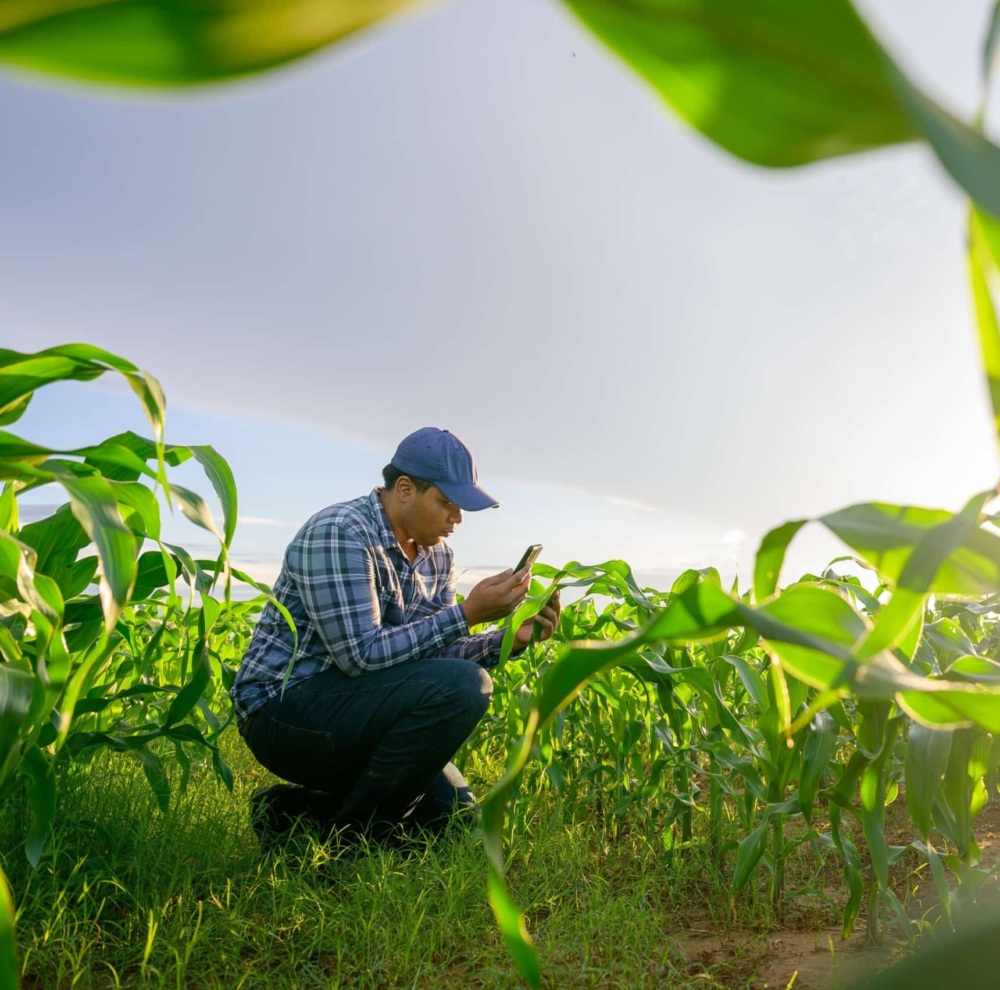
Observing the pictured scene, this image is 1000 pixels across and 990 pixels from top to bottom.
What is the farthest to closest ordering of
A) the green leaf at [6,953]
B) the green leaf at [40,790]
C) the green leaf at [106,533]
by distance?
the green leaf at [40,790] < the green leaf at [106,533] < the green leaf at [6,953]

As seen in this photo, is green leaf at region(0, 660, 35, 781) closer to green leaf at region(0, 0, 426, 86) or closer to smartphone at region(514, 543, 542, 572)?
green leaf at region(0, 0, 426, 86)

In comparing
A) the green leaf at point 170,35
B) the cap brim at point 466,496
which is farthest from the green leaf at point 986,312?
the cap brim at point 466,496

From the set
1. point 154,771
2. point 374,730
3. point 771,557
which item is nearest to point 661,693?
point 374,730

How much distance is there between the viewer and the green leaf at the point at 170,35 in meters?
0.32

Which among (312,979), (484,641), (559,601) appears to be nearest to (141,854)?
(312,979)

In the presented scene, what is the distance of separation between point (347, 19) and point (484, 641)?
7.47ft

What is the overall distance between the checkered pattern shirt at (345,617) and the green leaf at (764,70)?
192 cm

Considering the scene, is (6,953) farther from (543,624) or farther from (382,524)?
(382,524)

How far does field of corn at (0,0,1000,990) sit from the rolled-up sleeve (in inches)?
16.9

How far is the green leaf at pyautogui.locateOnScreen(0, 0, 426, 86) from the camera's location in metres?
0.32

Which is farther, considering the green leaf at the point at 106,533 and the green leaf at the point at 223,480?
the green leaf at the point at 223,480

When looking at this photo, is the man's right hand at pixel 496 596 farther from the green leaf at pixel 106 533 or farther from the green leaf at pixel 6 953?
the green leaf at pixel 6 953

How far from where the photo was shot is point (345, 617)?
2219mm

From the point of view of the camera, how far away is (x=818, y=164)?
0.42m
